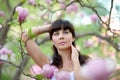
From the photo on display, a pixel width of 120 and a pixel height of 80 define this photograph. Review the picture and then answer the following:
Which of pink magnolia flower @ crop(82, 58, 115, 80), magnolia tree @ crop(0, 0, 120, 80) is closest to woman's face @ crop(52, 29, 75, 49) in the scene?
magnolia tree @ crop(0, 0, 120, 80)

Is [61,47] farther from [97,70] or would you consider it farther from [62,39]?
[97,70]

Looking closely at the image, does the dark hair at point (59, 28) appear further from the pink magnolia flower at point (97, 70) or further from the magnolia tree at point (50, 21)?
the pink magnolia flower at point (97, 70)

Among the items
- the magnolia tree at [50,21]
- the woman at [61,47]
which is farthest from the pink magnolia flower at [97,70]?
the woman at [61,47]

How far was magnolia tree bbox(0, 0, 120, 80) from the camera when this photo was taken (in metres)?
1.05

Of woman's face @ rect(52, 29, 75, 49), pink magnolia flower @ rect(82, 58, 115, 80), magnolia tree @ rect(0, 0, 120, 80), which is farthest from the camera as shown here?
woman's face @ rect(52, 29, 75, 49)

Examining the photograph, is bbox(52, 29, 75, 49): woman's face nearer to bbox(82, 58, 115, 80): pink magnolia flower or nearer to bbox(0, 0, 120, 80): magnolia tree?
bbox(0, 0, 120, 80): magnolia tree

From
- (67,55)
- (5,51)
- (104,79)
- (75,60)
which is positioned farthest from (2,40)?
(104,79)

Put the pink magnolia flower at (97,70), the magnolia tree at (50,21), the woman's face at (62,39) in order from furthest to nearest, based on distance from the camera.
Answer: the woman's face at (62,39)
the magnolia tree at (50,21)
the pink magnolia flower at (97,70)

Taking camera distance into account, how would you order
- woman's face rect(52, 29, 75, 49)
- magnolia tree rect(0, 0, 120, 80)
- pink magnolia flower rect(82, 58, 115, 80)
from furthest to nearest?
woman's face rect(52, 29, 75, 49) < magnolia tree rect(0, 0, 120, 80) < pink magnolia flower rect(82, 58, 115, 80)

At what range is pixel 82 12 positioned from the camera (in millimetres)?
3758

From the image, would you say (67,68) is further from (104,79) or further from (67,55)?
(104,79)

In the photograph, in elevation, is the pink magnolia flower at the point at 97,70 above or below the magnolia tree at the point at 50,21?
above

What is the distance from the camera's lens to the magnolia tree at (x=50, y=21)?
1047 millimetres

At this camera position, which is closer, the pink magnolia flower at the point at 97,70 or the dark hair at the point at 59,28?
the pink magnolia flower at the point at 97,70
